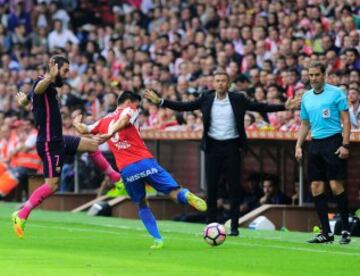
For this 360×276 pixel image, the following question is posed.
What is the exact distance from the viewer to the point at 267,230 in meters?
19.3

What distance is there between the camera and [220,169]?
18.1m

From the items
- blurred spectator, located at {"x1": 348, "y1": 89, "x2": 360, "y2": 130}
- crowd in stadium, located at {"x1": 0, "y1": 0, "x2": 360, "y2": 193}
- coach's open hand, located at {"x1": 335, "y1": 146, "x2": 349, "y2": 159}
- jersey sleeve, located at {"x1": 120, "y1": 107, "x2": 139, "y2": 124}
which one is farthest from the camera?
crowd in stadium, located at {"x1": 0, "y1": 0, "x2": 360, "y2": 193}

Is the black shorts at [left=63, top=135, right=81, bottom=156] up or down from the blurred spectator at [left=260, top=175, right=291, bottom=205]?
up

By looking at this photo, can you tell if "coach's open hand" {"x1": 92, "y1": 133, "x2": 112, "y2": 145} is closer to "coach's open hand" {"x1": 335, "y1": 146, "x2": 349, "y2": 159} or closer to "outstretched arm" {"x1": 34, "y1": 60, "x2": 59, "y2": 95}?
"outstretched arm" {"x1": 34, "y1": 60, "x2": 59, "y2": 95}

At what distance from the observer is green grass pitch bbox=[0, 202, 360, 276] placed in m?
12.7

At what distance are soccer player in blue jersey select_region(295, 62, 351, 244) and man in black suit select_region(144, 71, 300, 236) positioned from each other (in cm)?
144

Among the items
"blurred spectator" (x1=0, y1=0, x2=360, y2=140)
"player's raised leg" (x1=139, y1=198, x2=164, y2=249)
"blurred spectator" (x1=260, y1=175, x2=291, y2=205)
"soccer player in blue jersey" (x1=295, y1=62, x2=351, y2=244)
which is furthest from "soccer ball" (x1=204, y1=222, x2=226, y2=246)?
"blurred spectator" (x1=260, y1=175, x2=291, y2=205)

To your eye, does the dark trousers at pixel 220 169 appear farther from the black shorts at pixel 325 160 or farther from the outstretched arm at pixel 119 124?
the outstretched arm at pixel 119 124

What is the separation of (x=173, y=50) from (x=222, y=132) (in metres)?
10.4

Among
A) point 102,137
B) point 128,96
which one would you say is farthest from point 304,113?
point 102,137

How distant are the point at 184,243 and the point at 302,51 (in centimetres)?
840

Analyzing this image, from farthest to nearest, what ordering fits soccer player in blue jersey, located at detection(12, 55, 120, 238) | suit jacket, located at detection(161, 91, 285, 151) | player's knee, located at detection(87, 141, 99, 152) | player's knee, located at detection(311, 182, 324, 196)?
suit jacket, located at detection(161, 91, 285, 151) < player's knee, located at detection(87, 141, 99, 152) < player's knee, located at detection(311, 182, 324, 196) < soccer player in blue jersey, located at detection(12, 55, 120, 238)

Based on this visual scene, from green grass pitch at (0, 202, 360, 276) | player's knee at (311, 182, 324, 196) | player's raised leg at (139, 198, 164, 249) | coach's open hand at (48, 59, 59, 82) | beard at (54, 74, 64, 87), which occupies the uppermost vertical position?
coach's open hand at (48, 59, 59, 82)

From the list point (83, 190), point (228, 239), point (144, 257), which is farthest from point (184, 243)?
point (83, 190)
